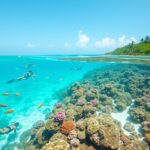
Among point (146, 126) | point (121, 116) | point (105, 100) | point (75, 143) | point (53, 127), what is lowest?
point (121, 116)

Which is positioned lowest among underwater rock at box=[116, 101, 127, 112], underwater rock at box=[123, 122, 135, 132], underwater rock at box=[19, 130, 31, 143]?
underwater rock at box=[19, 130, 31, 143]

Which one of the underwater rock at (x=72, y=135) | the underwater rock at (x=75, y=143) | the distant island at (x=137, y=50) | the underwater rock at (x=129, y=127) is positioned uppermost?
the distant island at (x=137, y=50)

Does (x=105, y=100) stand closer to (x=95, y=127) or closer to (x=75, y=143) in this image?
(x=95, y=127)

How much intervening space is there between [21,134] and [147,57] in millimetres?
23411

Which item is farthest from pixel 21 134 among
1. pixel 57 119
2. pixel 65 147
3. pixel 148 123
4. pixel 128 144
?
pixel 148 123

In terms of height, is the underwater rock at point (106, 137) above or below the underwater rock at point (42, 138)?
above

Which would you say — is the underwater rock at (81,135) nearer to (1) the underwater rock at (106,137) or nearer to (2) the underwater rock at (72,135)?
(2) the underwater rock at (72,135)

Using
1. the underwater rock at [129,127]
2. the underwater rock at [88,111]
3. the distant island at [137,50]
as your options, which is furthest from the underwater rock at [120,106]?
the distant island at [137,50]

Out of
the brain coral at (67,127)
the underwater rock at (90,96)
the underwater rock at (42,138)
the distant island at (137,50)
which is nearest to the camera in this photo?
the brain coral at (67,127)

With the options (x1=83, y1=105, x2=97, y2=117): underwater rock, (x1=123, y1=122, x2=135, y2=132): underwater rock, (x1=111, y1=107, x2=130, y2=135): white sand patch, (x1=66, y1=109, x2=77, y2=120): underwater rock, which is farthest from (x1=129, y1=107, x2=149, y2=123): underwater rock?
(x1=66, y1=109, x2=77, y2=120): underwater rock

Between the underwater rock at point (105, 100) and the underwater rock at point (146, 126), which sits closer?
the underwater rock at point (146, 126)

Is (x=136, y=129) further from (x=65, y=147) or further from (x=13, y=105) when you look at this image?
(x=13, y=105)

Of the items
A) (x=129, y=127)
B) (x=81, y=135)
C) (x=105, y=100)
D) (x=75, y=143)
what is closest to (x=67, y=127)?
(x=81, y=135)

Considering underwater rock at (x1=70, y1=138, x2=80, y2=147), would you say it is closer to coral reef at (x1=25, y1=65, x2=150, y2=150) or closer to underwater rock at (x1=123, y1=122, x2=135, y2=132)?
coral reef at (x1=25, y1=65, x2=150, y2=150)
